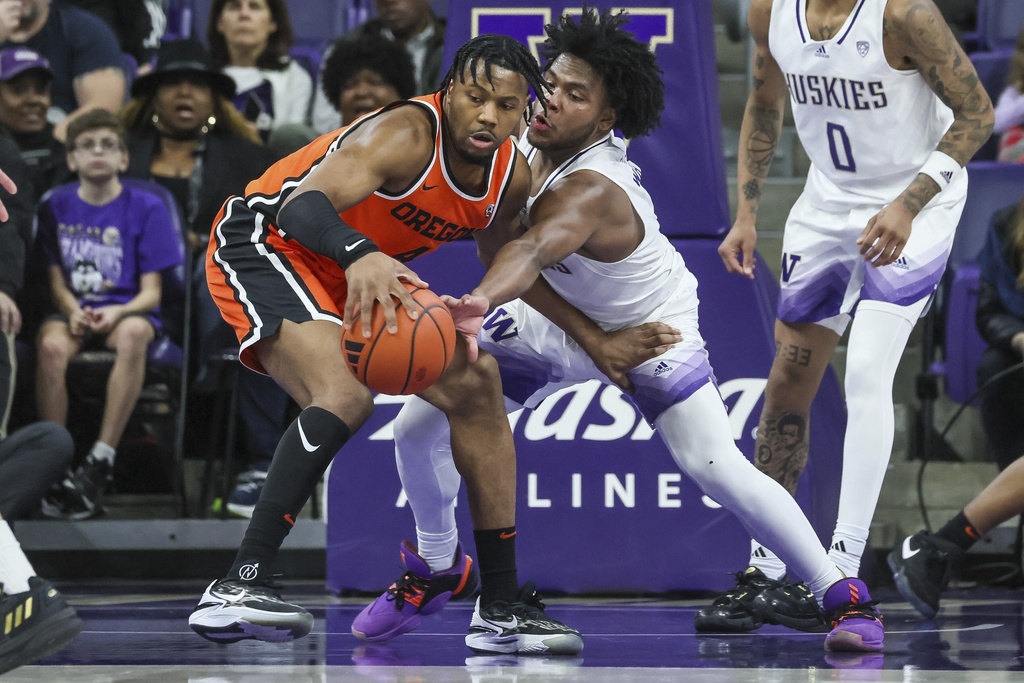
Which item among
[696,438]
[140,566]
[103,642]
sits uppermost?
[696,438]

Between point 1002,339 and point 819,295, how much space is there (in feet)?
4.53

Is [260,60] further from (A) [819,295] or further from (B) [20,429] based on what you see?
(A) [819,295]

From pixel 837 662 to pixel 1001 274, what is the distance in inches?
98.8

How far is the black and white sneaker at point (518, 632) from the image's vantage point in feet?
10.6

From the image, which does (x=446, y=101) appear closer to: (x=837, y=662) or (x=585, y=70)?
(x=585, y=70)

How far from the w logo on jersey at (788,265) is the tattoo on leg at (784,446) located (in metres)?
0.41

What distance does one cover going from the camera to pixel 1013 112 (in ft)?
20.3

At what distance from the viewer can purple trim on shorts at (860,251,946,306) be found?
12.4ft

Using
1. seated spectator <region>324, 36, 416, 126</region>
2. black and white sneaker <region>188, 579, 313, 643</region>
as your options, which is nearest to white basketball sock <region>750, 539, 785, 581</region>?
black and white sneaker <region>188, 579, 313, 643</region>

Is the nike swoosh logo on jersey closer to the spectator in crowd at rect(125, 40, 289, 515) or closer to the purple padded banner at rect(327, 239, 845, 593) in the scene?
the purple padded banner at rect(327, 239, 845, 593)

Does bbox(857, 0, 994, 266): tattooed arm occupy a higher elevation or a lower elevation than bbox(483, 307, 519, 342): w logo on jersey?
higher

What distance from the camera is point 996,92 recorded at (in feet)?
21.6

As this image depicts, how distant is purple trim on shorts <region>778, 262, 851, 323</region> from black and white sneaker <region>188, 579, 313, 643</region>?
6.09 ft

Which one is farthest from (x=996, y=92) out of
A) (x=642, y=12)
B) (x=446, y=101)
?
(x=446, y=101)
